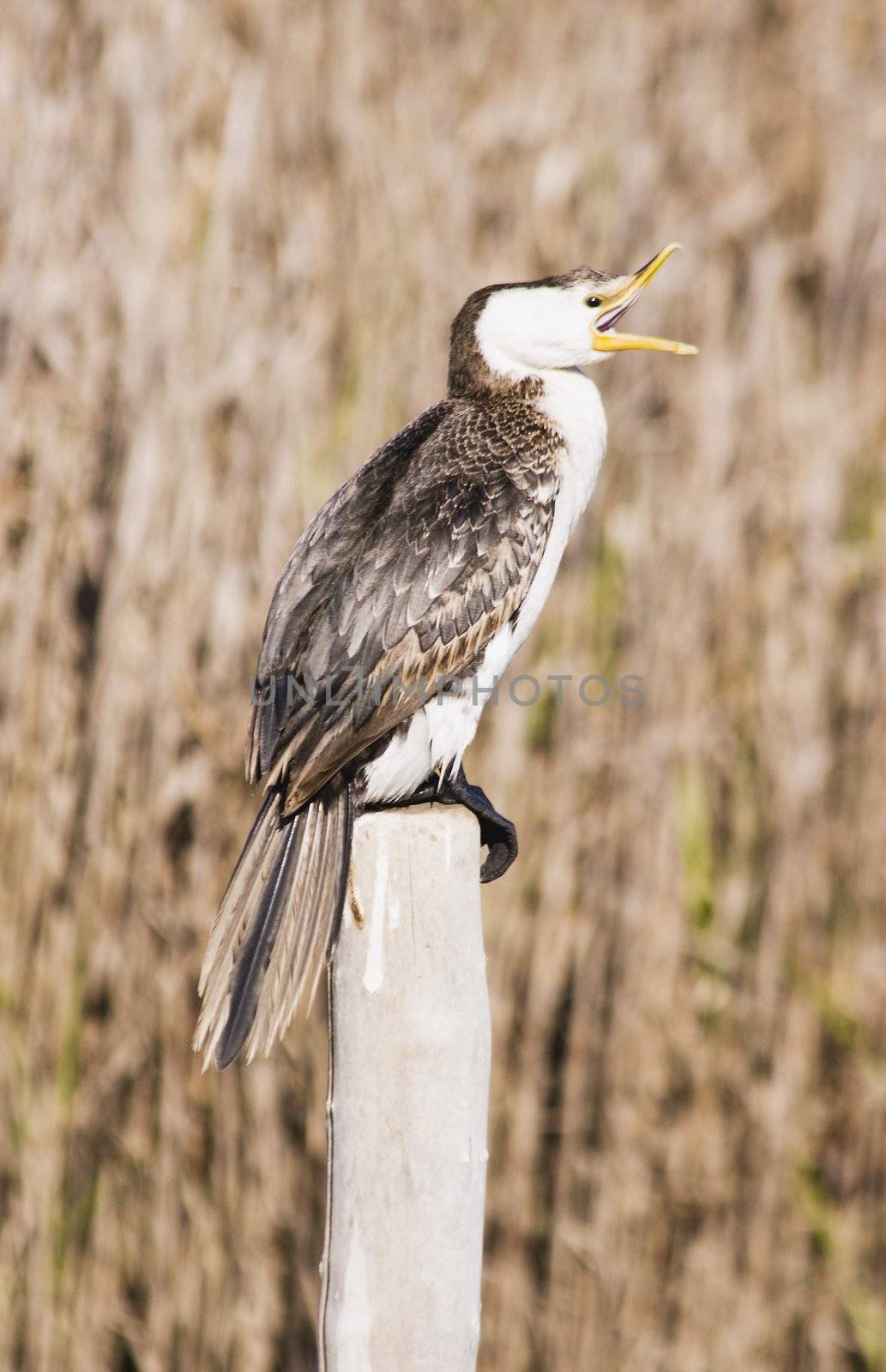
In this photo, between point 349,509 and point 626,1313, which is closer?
point 349,509

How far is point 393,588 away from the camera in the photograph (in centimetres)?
189

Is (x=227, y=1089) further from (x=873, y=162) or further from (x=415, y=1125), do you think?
(x=873, y=162)

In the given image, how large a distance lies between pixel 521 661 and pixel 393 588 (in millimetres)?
719

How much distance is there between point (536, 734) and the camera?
8.45ft

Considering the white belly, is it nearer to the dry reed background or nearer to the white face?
the white face

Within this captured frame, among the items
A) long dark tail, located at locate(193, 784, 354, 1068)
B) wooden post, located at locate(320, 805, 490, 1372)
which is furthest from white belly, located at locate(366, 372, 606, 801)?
wooden post, located at locate(320, 805, 490, 1372)

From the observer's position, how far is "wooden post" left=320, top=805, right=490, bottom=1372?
152 cm

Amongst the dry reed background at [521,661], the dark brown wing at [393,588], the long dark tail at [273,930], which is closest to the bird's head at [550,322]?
the dark brown wing at [393,588]

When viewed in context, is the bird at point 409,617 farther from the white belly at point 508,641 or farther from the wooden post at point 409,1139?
the wooden post at point 409,1139

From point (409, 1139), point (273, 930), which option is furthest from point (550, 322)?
point (409, 1139)

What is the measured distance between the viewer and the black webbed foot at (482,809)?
204 centimetres

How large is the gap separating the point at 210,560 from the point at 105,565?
165 mm

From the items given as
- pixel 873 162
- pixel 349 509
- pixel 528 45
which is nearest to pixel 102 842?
pixel 349 509

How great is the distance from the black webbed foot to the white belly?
0.08 ft
